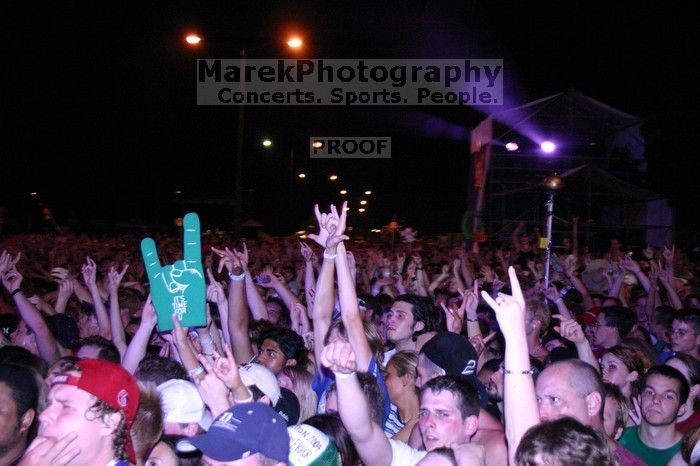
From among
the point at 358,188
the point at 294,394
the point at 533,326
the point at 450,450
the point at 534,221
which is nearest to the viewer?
the point at 450,450

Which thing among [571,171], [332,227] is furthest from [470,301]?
[571,171]

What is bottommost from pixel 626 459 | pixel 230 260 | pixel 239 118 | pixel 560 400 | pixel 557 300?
pixel 626 459

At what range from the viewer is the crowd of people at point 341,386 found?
2.63 m

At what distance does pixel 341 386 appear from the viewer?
120 inches

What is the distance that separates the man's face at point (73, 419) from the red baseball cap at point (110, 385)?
35mm

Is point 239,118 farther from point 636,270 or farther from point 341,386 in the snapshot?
point 341,386

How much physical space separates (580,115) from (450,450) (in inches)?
746

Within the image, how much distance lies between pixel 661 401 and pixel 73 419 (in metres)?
3.40

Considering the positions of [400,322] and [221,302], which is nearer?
[400,322]

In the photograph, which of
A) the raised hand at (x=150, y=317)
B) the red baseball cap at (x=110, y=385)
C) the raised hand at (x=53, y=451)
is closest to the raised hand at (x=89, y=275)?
the raised hand at (x=150, y=317)

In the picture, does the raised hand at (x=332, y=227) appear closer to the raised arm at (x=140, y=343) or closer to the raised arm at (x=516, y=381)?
the raised arm at (x=140, y=343)

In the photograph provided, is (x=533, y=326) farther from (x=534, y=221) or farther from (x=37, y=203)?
(x=37, y=203)

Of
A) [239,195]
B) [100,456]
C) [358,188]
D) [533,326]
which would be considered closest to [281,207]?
[358,188]

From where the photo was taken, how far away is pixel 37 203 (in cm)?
2945
